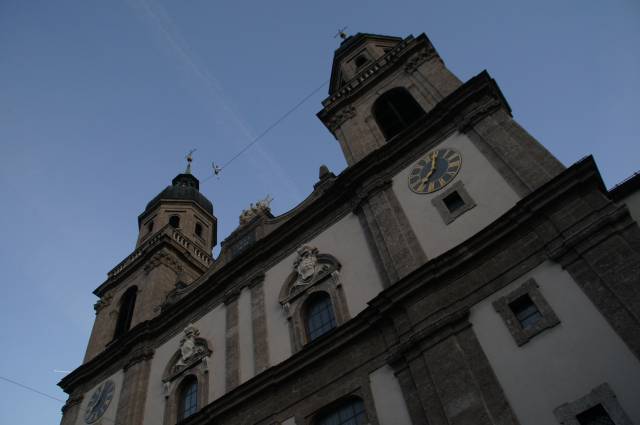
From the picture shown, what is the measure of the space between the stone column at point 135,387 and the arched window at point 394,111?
11943 mm

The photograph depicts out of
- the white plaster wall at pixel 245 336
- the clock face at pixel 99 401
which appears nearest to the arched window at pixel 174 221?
the clock face at pixel 99 401

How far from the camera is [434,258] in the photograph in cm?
1364

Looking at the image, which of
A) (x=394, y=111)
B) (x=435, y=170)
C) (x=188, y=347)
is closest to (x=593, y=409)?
(x=435, y=170)

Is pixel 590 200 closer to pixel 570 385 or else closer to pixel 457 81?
pixel 570 385

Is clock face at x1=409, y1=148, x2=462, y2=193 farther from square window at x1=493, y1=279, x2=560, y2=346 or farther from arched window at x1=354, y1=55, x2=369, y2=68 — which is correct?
arched window at x1=354, y1=55, x2=369, y2=68

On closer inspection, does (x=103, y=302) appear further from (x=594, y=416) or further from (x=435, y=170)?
(x=594, y=416)

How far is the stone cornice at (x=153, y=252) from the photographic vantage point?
26.3 metres

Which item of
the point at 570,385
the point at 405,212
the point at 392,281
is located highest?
the point at 405,212

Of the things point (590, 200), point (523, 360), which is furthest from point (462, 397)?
point (590, 200)

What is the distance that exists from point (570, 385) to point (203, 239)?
→ 23.1 metres

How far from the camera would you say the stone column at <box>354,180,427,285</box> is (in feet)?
48.7

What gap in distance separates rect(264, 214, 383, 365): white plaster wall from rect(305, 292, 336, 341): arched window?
69 centimetres

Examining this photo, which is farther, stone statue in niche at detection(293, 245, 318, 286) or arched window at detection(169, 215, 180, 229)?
arched window at detection(169, 215, 180, 229)

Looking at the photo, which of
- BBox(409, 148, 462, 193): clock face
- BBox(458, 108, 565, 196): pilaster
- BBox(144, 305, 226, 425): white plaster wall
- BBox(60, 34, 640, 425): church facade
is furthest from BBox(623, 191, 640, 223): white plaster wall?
BBox(144, 305, 226, 425): white plaster wall
